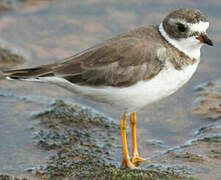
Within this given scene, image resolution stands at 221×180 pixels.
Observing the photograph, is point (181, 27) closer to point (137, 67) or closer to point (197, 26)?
point (197, 26)

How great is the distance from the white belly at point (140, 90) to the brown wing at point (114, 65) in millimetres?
74

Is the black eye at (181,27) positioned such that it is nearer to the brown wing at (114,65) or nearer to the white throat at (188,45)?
the white throat at (188,45)

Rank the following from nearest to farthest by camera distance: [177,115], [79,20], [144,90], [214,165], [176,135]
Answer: [144,90] < [214,165] < [176,135] < [177,115] < [79,20]

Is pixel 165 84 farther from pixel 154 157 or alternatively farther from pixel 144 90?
pixel 154 157

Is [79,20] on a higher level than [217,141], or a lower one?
higher

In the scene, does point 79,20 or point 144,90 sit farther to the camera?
point 79,20

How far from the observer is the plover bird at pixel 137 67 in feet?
19.9

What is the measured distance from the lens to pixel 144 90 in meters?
6.04

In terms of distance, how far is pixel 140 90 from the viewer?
6051 mm

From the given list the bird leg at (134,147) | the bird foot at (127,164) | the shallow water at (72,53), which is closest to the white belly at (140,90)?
the bird leg at (134,147)

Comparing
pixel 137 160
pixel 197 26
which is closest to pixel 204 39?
pixel 197 26

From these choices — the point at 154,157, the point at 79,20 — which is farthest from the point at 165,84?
the point at 79,20

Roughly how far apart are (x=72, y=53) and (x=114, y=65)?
12.3 ft

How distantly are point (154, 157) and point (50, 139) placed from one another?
1.70 metres
